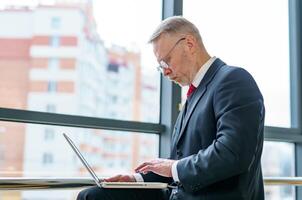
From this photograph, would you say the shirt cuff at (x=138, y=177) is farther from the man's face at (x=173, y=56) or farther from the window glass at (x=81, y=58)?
the window glass at (x=81, y=58)

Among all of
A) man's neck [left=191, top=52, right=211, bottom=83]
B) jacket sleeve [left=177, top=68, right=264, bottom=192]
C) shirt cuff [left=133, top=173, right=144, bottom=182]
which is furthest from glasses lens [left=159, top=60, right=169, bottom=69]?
shirt cuff [left=133, top=173, right=144, bottom=182]

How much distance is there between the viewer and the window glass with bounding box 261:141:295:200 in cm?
328

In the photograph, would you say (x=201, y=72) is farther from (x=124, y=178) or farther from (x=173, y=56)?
(x=124, y=178)

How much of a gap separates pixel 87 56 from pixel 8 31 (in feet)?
1.53

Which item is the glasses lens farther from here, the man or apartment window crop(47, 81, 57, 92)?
apartment window crop(47, 81, 57, 92)

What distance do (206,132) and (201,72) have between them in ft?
0.93

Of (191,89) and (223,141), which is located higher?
(191,89)

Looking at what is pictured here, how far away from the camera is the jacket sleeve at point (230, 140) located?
1410 mm

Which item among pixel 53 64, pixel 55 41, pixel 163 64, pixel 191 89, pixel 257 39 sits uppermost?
pixel 257 39

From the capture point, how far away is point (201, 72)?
5.62ft

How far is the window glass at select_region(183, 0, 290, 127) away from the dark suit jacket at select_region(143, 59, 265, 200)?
1543 mm

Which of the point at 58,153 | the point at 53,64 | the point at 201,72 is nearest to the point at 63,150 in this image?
the point at 58,153

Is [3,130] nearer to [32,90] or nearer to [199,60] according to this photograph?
[32,90]

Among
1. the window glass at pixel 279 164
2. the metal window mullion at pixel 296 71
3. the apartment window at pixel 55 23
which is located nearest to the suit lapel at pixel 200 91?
the apartment window at pixel 55 23
